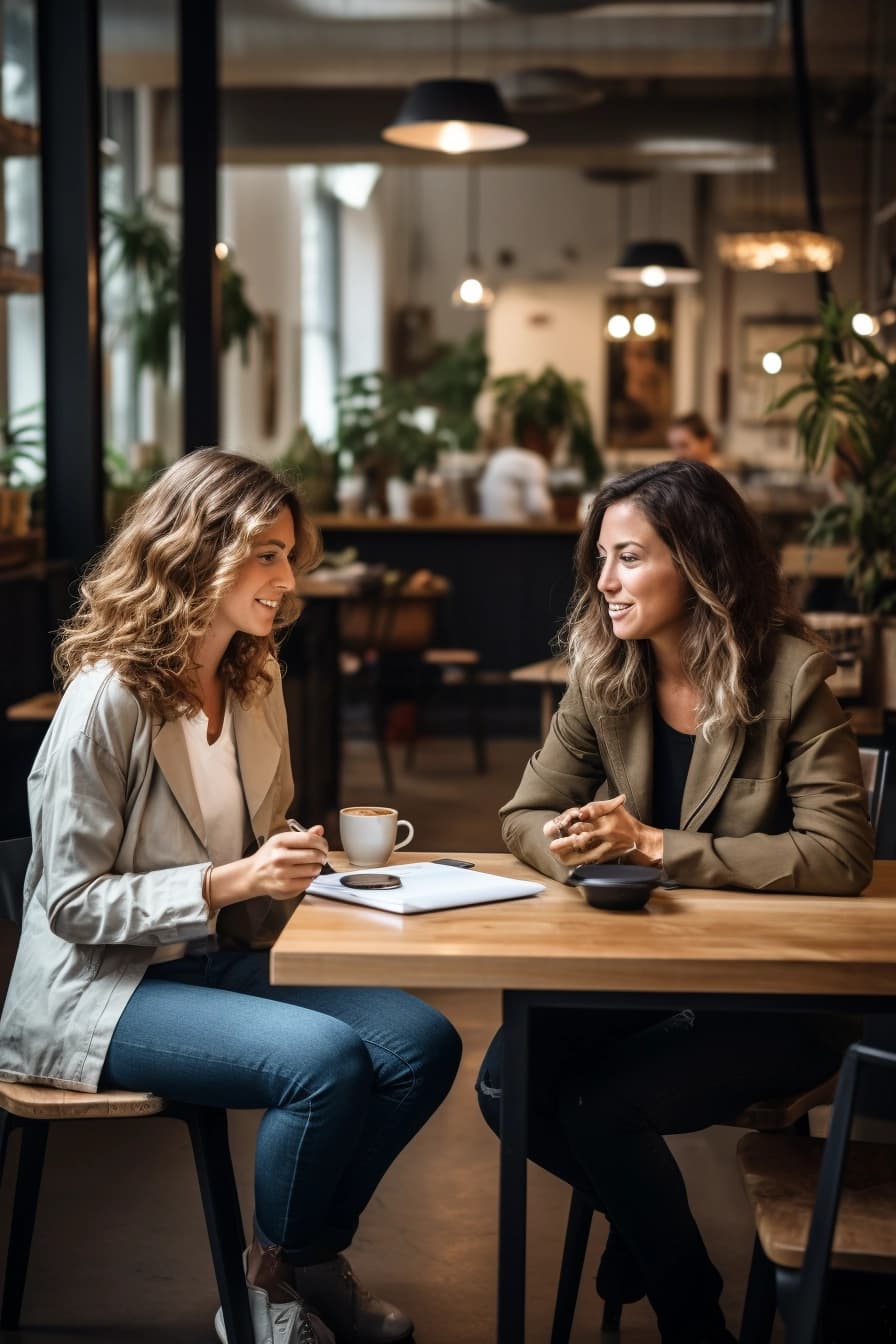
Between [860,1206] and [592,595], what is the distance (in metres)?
0.98

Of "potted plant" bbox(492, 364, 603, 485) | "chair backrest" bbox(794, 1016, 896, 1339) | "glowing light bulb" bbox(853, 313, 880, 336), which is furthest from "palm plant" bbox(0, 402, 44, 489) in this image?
"potted plant" bbox(492, 364, 603, 485)

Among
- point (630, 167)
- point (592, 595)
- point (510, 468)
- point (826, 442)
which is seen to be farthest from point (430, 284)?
point (592, 595)

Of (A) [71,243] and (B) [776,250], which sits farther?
(B) [776,250]

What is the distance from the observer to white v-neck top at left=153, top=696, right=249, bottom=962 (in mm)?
2289

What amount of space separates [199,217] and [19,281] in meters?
0.97

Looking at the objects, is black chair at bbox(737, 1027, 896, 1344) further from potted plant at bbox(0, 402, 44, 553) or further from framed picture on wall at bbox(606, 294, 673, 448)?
framed picture on wall at bbox(606, 294, 673, 448)

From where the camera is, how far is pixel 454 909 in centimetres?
196

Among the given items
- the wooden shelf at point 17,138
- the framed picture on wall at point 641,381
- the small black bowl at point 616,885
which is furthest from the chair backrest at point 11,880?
the framed picture on wall at point 641,381

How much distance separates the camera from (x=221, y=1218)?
2074mm

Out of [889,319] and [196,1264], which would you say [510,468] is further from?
[196,1264]

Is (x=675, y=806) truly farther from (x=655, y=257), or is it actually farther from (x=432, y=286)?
(x=432, y=286)

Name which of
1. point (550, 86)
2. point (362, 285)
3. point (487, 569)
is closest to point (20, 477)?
point (487, 569)

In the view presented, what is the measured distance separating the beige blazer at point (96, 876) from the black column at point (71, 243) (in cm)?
242

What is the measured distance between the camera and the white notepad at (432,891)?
1956 millimetres
